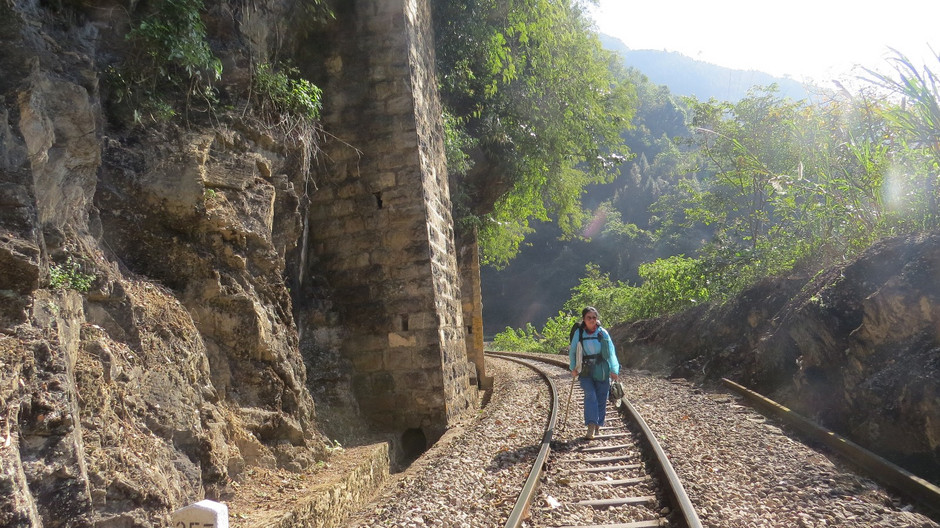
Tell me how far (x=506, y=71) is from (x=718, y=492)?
9460 mm

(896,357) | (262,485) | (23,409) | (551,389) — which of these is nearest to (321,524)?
(262,485)

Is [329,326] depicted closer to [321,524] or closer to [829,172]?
[321,524]

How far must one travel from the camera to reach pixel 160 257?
457 centimetres

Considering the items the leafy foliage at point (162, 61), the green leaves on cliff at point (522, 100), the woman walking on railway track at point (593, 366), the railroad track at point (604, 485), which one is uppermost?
the green leaves on cliff at point (522, 100)

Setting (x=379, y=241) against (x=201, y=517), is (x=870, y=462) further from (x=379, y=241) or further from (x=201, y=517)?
(x=379, y=241)

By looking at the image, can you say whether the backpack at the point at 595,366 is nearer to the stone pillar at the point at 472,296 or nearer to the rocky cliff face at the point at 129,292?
the rocky cliff face at the point at 129,292

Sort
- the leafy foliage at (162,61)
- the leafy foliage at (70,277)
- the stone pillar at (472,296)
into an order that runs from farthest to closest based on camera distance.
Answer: the stone pillar at (472,296), the leafy foliage at (162,61), the leafy foliage at (70,277)

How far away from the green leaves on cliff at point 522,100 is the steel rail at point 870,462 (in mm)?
6912

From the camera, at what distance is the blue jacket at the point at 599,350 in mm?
6438

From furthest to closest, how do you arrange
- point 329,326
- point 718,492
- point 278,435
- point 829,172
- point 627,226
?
point 627,226 → point 829,172 → point 329,326 → point 278,435 → point 718,492

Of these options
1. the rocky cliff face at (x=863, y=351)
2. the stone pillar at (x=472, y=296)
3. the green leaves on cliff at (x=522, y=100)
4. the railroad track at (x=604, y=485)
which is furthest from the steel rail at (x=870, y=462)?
the stone pillar at (x=472, y=296)

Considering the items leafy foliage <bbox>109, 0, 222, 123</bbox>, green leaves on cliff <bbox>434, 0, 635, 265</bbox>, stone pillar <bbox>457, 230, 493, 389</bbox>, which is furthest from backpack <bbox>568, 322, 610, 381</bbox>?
stone pillar <bbox>457, 230, 493, 389</bbox>

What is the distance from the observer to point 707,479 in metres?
4.52

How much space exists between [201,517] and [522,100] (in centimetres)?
1219
